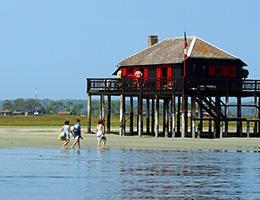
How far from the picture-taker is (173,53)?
223 feet

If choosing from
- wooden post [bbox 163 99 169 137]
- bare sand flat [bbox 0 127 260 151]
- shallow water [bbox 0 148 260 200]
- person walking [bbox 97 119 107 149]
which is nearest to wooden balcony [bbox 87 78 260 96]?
wooden post [bbox 163 99 169 137]

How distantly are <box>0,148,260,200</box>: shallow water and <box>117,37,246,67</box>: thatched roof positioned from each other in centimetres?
2111

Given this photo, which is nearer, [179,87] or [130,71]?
[179,87]

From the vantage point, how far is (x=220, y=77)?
66.8m

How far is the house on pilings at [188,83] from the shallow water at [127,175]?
1833cm

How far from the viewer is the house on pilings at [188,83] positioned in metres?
64.4

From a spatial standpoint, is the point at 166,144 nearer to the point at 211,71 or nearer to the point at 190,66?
the point at 190,66

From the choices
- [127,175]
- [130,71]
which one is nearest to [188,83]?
[130,71]

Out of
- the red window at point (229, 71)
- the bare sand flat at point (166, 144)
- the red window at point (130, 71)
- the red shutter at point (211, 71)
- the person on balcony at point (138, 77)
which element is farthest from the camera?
the red window at point (130, 71)

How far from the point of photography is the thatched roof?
6675 cm

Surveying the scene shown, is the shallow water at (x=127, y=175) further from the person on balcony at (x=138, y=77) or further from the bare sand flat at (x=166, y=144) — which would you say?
the person on balcony at (x=138, y=77)

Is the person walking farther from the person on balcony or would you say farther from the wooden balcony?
the person on balcony

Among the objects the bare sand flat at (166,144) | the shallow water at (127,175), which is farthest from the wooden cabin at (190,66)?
the shallow water at (127,175)

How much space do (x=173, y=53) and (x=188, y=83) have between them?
4221mm
